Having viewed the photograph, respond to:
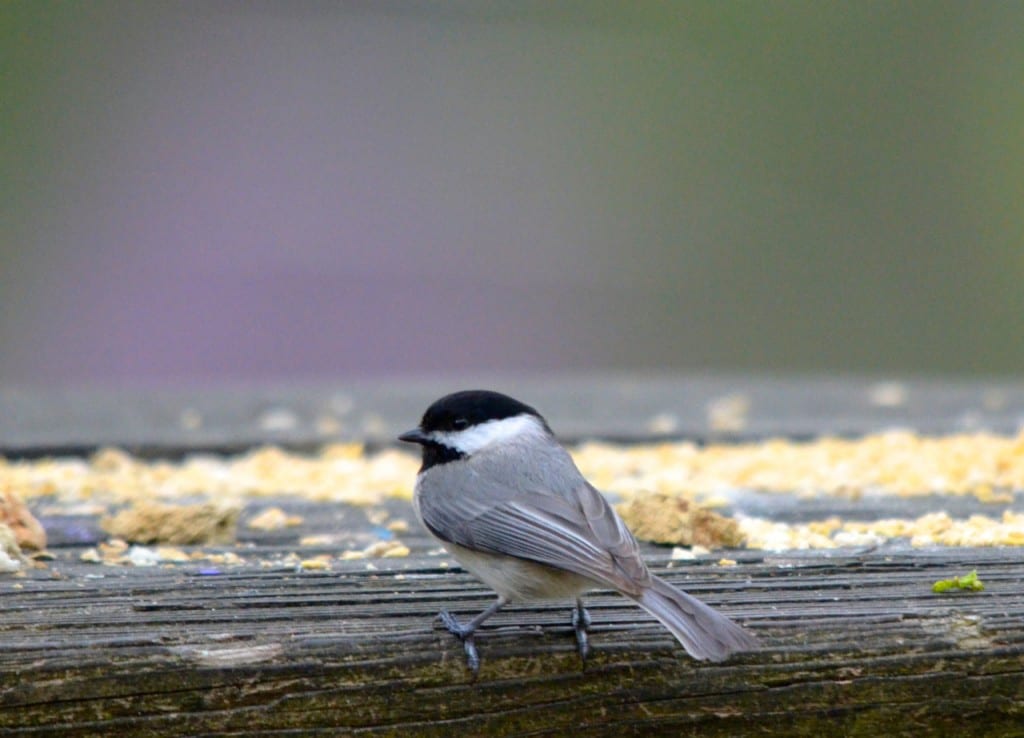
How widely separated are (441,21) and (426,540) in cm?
727

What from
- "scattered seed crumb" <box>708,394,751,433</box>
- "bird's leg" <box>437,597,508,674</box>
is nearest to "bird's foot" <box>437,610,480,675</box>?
"bird's leg" <box>437,597,508,674</box>

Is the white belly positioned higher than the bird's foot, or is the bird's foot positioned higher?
the white belly

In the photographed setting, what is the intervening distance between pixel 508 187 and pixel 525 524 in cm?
798

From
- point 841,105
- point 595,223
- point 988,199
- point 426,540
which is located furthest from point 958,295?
point 426,540

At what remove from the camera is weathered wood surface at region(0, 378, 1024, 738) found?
1952 mm

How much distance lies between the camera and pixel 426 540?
2936mm

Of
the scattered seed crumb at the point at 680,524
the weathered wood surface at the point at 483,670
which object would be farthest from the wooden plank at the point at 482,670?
the scattered seed crumb at the point at 680,524

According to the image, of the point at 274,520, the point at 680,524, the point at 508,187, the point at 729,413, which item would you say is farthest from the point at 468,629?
the point at 508,187

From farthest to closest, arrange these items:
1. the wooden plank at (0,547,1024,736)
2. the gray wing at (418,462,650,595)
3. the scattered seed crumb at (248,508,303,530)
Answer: the scattered seed crumb at (248,508,303,530)
the gray wing at (418,462,650,595)
the wooden plank at (0,547,1024,736)

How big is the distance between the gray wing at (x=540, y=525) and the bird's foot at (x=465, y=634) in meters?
0.24

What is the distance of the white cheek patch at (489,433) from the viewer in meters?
2.85

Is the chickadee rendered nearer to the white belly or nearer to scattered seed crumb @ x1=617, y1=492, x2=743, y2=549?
the white belly

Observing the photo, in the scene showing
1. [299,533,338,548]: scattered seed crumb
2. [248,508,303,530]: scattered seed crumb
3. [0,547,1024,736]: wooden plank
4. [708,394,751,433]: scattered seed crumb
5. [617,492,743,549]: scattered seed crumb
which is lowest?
[0,547,1024,736]: wooden plank

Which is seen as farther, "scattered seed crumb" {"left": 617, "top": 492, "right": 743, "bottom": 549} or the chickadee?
"scattered seed crumb" {"left": 617, "top": 492, "right": 743, "bottom": 549}
